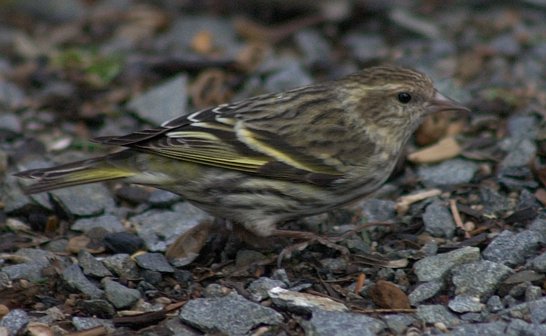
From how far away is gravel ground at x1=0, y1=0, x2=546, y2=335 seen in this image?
4273 mm

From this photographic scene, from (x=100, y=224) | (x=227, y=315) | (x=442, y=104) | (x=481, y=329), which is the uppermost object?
(x=442, y=104)

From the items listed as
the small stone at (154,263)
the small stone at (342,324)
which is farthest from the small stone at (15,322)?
the small stone at (342,324)

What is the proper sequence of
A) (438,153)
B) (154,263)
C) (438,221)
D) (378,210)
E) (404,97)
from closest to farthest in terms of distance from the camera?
(154,263) < (438,221) < (404,97) < (378,210) < (438,153)

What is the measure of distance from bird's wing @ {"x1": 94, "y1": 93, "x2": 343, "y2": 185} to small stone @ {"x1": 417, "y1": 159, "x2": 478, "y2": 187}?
87cm

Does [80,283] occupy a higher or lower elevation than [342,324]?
lower

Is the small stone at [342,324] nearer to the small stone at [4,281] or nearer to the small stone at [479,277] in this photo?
the small stone at [479,277]

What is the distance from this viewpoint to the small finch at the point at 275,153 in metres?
4.84

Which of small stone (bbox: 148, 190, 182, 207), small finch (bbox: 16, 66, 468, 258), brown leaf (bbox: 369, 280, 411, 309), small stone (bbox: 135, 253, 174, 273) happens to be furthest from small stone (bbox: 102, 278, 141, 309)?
small stone (bbox: 148, 190, 182, 207)

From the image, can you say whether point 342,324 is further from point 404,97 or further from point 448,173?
point 448,173

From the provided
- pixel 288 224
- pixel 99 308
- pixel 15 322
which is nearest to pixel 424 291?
pixel 288 224

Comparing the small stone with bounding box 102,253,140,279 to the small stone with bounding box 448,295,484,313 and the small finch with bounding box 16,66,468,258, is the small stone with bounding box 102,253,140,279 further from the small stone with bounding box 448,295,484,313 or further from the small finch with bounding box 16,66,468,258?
the small stone with bounding box 448,295,484,313

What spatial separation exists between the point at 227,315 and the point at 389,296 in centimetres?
68

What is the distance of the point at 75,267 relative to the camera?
467cm

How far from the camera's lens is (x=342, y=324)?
4020 millimetres
